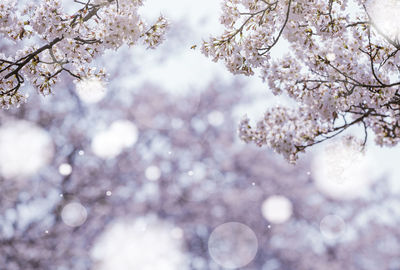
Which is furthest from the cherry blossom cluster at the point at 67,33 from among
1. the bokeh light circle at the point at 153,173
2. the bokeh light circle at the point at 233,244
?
the bokeh light circle at the point at 233,244

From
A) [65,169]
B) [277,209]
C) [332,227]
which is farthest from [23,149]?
[332,227]

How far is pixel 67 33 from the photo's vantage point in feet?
15.5

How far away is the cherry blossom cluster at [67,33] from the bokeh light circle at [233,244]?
574 inches

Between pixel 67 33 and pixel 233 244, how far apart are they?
1616cm

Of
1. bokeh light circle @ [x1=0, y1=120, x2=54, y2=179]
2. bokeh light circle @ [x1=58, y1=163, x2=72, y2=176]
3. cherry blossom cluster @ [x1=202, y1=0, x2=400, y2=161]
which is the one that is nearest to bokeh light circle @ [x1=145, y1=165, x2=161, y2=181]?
bokeh light circle @ [x1=58, y1=163, x2=72, y2=176]

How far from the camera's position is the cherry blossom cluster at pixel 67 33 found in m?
4.70

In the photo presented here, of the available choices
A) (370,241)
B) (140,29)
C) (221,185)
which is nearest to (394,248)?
(370,241)

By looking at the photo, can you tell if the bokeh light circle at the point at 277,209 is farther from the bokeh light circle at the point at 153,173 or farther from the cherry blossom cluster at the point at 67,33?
the cherry blossom cluster at the point at 67,33

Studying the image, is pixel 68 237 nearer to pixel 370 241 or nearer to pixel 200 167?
pixel 200 167

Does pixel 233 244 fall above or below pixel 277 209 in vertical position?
below

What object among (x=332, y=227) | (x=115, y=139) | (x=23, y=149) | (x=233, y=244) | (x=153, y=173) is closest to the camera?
(x=23, y=149)

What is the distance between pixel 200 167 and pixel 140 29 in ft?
47.2

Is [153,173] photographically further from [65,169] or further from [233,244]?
[233,244]

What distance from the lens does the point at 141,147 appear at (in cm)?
1814
